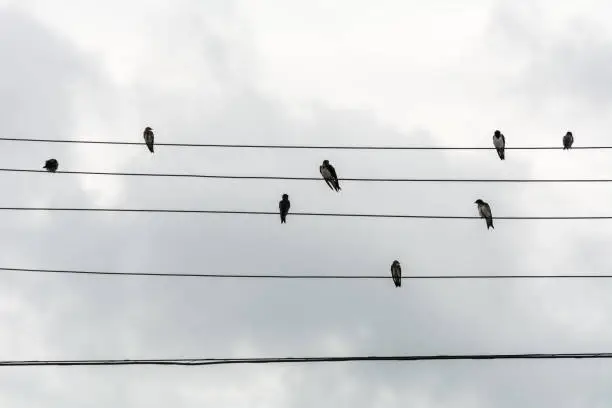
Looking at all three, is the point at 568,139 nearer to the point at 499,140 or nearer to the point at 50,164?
the point at 499,140

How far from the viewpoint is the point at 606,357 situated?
47.6ft

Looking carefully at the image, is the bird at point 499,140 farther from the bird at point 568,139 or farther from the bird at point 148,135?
the bird at point 148,135

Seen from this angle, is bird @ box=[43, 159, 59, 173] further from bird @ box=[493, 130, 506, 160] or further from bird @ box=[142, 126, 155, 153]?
bird @ box=[493, 130, 506, 160]

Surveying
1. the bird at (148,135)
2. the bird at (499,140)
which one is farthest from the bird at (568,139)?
the bird at (148,135)

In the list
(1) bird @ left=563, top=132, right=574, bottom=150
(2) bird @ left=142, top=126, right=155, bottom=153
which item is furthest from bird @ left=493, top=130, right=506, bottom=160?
(2) bird @ left=142, top=126, right=155, bottom=153

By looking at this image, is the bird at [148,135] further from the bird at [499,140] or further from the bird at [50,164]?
the bird at [499,140]

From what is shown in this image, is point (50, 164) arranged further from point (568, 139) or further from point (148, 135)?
point (568, 139)

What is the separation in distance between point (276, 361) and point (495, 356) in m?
2.48

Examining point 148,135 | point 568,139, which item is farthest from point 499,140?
point 148,135

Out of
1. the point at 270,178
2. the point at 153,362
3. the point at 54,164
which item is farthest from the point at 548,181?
the point at 54,164

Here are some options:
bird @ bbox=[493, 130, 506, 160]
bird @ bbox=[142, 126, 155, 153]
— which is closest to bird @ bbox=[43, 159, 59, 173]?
bird @ bbox=[142, 126, 155, 153]

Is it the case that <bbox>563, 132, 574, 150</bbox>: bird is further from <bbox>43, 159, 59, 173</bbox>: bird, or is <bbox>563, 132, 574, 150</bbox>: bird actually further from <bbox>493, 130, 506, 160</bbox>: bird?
<bbox>43, 159, 59, 173</bbox>: bird

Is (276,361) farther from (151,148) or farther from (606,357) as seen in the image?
(151,148)

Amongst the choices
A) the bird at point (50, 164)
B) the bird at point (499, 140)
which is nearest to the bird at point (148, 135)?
the bird at point (50, 164)
